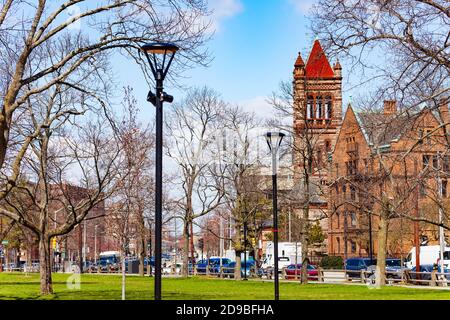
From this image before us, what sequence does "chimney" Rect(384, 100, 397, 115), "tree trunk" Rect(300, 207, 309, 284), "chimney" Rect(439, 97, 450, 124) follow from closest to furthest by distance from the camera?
"chimney" Rect(439, 97, 450, 124) < "chimney" Rect(384, 100, 397, 115) < "tree trunk" Rect(300, 207, 309, 284)

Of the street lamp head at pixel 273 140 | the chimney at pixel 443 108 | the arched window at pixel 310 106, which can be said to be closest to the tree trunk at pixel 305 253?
the arched window at pixel 310 106

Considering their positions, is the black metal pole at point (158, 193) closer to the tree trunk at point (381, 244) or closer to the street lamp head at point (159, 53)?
the street lamp head at point (159, 53)

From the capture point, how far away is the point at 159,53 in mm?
17172

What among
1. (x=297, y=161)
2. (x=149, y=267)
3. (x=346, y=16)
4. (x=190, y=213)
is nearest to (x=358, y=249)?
(x=149, y=267)

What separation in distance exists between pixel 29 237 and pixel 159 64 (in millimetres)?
62719

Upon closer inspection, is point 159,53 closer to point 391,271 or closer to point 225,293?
point 225,293

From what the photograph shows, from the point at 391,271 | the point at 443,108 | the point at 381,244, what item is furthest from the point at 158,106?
the point at 391,271

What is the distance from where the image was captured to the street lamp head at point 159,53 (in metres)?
17.0

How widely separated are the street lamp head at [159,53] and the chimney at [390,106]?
6381mm

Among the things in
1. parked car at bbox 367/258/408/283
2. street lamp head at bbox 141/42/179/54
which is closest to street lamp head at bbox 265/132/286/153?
street lamp head at bbox 141/42/179/54

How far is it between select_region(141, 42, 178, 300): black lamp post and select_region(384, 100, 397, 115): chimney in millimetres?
6338

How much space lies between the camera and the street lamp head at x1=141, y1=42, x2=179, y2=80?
17047 mm

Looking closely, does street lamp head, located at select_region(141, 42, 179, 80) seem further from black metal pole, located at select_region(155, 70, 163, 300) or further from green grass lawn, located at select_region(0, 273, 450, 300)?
green grass lawn, located at select_region(0, 273, 450, 300)

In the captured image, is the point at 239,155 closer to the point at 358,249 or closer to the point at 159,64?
the point at 358,249
